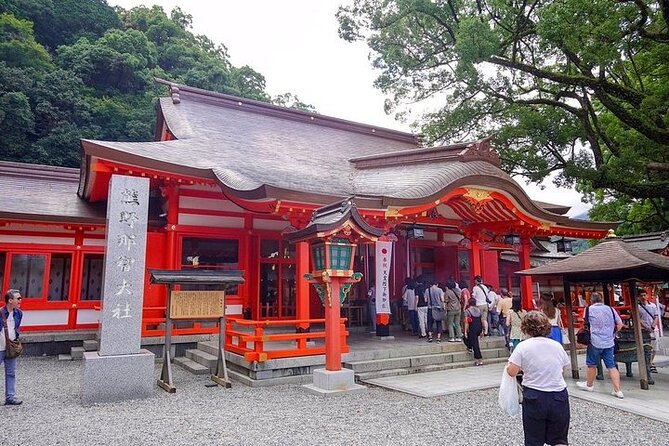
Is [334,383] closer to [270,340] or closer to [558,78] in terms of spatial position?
[270,340]

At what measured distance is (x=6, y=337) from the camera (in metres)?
6.05

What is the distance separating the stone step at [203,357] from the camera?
28.3 feet

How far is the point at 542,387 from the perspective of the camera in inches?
132

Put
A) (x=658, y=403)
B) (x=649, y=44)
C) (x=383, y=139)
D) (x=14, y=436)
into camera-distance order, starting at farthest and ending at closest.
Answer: (x=383, y=139)
(x=649, y=44)
(x=658, y=403)
(x=14, y=436)

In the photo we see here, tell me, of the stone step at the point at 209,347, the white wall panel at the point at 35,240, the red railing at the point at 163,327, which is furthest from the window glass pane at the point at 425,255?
the white wall panel at the point at 35,240

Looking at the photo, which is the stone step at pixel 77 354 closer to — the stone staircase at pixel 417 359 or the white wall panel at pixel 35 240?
the white wall panel at pixel 35 240

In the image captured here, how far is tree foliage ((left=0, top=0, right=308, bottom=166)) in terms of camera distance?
25484 millimetres

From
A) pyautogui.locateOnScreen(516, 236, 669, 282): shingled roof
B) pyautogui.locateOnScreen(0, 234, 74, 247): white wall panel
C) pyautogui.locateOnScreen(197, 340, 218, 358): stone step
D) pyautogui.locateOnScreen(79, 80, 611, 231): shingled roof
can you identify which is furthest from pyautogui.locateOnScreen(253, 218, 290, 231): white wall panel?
pyautogui.locateOnScreen(516, 236, 669, 282): shingled roof

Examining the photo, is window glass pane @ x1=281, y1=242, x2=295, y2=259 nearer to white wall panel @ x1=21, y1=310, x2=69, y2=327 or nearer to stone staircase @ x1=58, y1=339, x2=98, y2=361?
stone staircase @ x1=58, y1=339, x2=98, y2=361

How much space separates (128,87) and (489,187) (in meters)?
29.6

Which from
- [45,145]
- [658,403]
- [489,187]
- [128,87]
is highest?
[128,87]

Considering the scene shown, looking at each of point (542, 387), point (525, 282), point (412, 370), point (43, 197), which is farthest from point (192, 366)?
point (525, 282)

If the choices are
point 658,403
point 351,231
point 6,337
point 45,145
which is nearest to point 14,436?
point 6,337

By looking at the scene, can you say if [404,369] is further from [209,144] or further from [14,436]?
[209,144]
